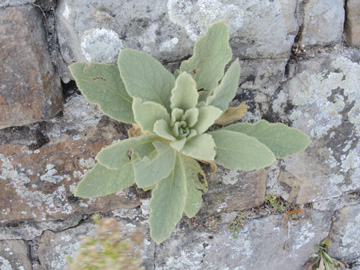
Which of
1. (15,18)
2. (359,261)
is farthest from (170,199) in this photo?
(359,261)

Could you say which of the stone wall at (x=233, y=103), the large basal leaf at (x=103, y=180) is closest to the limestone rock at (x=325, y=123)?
the stone wall at (x=233, y=103)

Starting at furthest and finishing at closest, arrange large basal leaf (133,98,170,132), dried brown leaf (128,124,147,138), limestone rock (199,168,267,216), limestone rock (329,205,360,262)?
1. limestone rock (329,205,360,262)
2. limestone rock (199,168,267,216)
3. dried brown leaf (128,124,147,138)
4. large basal leaf (133,98,170,132)

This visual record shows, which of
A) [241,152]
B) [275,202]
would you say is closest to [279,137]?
[241,152]

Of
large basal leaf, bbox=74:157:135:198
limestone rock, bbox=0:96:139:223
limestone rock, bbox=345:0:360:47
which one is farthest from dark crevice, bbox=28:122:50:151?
limestone rock, bbox=345:0:360:47

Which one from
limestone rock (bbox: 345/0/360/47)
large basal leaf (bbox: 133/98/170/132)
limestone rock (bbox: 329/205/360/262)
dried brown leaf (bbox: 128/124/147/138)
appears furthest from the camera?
limestone rock (bbox: 329/205/360/262)

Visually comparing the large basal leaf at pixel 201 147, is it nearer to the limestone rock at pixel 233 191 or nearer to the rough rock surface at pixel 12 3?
the limestone rock at pixel 233 191

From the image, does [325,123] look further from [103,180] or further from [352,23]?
[103,180]

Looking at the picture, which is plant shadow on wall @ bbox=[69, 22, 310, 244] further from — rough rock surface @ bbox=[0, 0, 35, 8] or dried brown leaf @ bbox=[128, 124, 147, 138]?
rough rock surface @ bbox=[0, 0, 35, 8]

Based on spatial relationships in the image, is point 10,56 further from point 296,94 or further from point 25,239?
point 296,94
